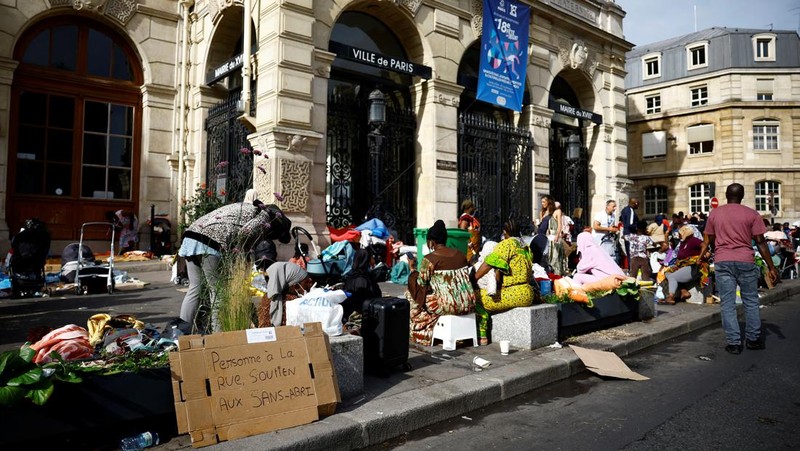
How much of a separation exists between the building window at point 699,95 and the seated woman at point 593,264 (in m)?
36.3

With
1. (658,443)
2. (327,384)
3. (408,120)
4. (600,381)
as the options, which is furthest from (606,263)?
(408,120)

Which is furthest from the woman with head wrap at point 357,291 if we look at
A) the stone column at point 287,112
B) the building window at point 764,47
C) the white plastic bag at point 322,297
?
the building window at point 764,47

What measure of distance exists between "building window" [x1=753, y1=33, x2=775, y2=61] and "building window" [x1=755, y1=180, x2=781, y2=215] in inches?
362

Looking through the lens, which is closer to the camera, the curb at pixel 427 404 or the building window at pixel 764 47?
the curb at pixel 427 404

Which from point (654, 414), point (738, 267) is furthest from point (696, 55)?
point (654, 414)

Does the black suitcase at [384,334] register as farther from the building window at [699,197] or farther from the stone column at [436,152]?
the building window at [699,197]

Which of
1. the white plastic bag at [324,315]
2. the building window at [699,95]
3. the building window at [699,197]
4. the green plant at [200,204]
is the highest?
the building window at [699,95]

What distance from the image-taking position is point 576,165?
1803cm

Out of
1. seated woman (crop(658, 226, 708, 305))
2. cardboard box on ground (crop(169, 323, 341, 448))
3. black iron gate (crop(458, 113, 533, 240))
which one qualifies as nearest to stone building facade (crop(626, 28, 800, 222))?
black iron gate (crop(458, 113, 533, 240))

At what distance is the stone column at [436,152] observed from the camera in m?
12.9

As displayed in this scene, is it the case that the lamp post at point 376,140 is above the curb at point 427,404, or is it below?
above

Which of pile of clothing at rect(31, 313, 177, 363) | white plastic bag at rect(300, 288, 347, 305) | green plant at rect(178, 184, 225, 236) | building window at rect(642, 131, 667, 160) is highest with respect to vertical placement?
building window at rect(642, 131, 667, 160)

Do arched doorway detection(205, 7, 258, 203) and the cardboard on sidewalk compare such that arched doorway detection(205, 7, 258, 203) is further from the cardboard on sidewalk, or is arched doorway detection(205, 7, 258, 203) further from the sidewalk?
the cardboard on sidewalk

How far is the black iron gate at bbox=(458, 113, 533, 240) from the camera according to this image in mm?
13992
